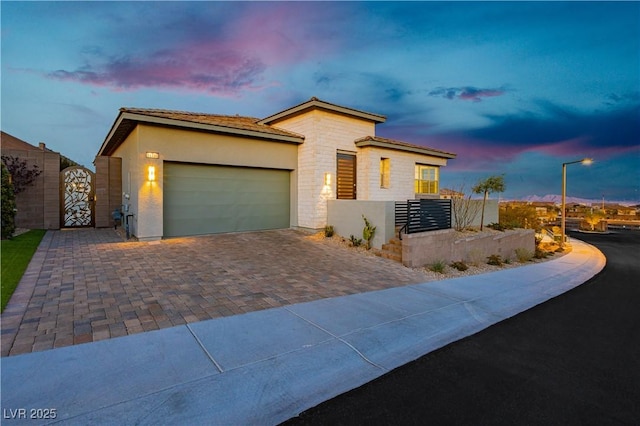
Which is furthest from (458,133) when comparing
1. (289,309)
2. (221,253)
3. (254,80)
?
(289,309)

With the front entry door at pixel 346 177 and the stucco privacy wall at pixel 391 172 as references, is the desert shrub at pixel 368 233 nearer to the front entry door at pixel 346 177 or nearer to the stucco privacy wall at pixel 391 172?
the front entry door at pixel 346 177

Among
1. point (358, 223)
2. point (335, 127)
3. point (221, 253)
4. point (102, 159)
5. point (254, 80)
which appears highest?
point (254, 80)

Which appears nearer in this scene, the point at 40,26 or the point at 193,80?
the point at 40,26

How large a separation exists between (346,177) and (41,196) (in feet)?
40.7

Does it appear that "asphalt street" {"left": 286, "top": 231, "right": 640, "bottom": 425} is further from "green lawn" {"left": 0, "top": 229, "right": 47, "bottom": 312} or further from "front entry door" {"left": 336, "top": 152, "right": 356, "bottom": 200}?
"front entry door" {"left": 336, "top": 152, "right": 356, "bottom": 200}

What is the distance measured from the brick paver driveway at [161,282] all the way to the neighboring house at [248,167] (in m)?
1.38

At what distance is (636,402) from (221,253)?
819cm

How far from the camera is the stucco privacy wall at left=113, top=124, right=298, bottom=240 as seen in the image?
9.69 metres

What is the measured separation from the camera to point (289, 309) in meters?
4.81

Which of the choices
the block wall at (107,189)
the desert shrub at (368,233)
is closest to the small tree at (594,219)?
the desert shrub at (368,233)

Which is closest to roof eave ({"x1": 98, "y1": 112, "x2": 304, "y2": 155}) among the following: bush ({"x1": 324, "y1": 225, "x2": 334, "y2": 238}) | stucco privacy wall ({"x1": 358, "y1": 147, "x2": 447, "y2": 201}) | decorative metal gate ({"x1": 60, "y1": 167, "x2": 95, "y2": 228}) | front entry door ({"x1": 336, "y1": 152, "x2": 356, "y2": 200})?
decorative metal gate ({"x1": 60, "y1": 167, "x2": 95, "y2": 228})

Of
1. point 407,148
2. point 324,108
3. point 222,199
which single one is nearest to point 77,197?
point 222,199

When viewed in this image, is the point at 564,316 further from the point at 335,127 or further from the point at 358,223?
the point at 335,127

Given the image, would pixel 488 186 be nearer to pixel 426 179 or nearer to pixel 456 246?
pixel 426 179
